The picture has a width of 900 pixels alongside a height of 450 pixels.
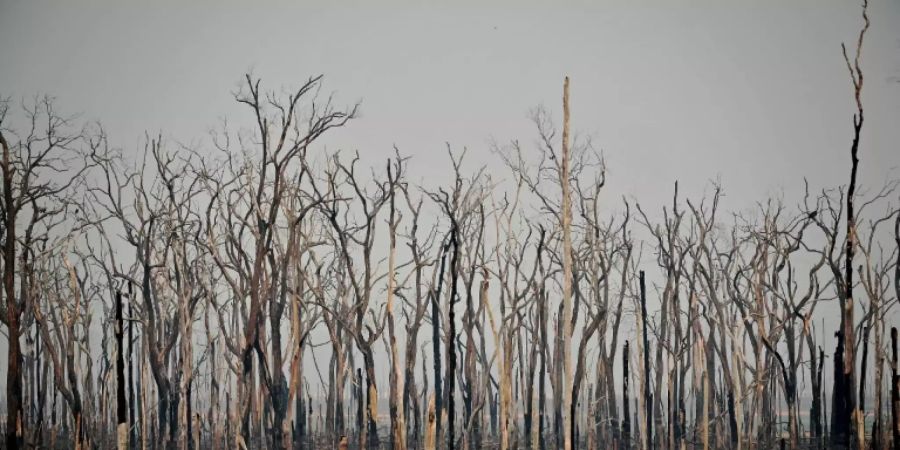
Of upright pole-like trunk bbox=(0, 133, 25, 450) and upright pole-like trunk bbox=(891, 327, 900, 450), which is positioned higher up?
upright pole-like trunk bbox=(0, 133, 25, 450)

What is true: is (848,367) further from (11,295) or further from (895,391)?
(11,295)

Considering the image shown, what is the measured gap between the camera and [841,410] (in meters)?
21.6

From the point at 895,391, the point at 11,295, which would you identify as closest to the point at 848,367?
the point at 895,391

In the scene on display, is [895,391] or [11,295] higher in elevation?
[11,295]

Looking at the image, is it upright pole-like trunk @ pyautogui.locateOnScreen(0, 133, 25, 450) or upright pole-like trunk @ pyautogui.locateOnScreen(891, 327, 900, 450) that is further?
upright pole-like trunk @ pyautogui.locateOnScreen(0, 133, 25, 450)

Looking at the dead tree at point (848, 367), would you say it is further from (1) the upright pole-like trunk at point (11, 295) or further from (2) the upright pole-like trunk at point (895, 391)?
(1) the upright pole-like trunk at point (11, 295)

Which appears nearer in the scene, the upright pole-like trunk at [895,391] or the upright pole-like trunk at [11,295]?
the upright pole-like trunk at [895,391]

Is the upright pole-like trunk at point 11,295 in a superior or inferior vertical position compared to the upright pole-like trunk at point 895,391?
superior

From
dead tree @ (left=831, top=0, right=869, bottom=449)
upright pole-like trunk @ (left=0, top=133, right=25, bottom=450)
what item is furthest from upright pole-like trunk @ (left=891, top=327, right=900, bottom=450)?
upright pole-like trunk @ (left=0, top=133, right=25, bottom=450)

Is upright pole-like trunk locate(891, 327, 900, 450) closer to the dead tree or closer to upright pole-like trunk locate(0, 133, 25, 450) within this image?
the dead tree

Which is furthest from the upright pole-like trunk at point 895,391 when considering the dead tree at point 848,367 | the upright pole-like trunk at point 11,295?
the upright pole-like trunk at point 11,295

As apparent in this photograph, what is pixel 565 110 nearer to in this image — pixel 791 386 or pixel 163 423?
pixel 791 386

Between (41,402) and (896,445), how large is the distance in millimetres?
23043

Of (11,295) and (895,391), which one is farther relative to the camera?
(11,295)
